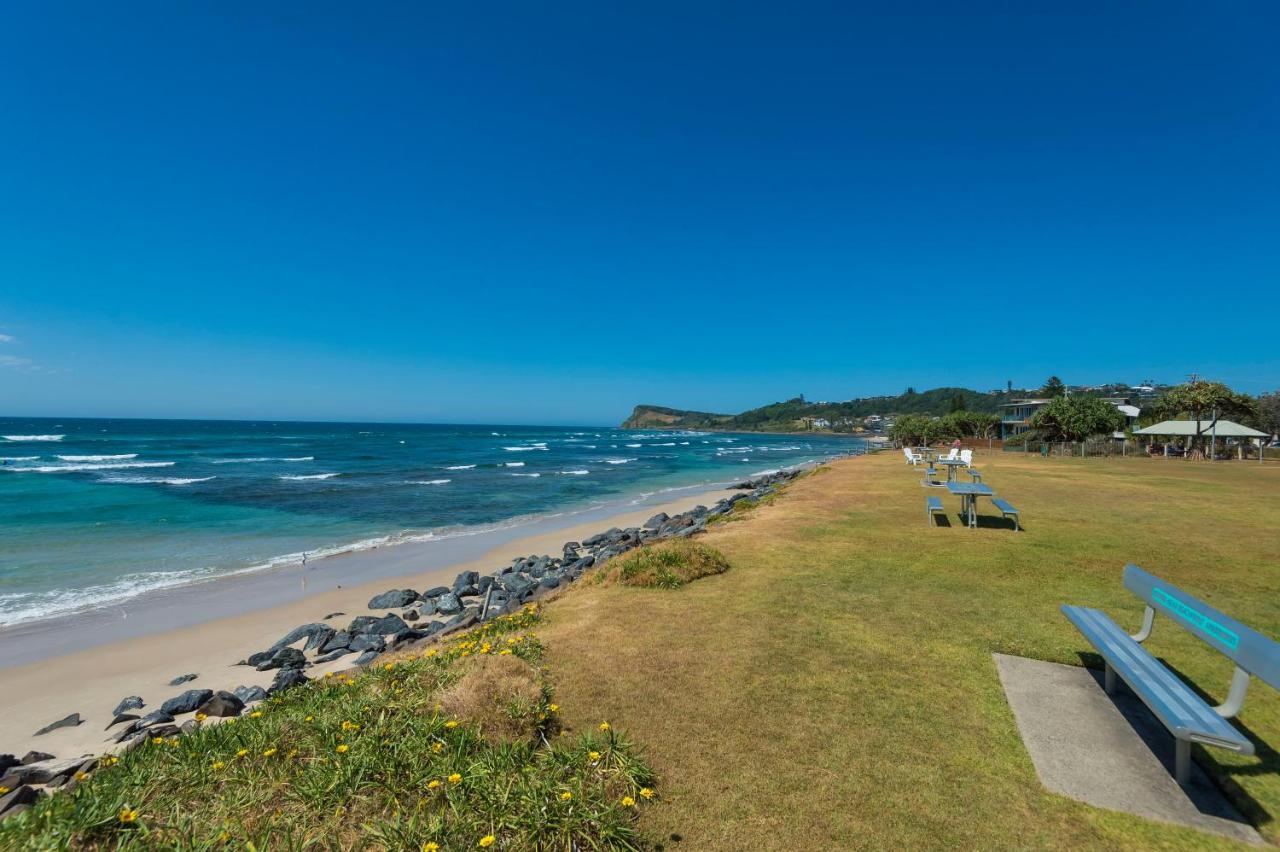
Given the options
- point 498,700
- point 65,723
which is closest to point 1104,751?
point 498,700

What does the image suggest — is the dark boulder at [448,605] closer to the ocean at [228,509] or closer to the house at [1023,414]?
the ocean at [228,509]

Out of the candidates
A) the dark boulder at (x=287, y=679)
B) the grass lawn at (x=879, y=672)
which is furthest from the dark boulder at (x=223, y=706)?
the grass lawn at (x=879, y=672)

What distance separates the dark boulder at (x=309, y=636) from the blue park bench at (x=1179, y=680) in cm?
957

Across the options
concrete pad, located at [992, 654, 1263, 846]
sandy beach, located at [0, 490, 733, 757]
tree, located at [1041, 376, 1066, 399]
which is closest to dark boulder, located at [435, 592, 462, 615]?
sandy beach, located at [0, 490, 733, 757]

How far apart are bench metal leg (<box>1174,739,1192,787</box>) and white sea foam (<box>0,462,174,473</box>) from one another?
162 ft

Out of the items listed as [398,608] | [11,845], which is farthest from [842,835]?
[398,608]

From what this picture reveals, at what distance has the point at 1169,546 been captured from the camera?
370 inches

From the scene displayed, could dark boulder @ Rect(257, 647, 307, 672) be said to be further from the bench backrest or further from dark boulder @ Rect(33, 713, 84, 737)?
the bench backrest

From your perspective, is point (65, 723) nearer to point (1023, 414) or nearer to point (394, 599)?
point (394, 599)

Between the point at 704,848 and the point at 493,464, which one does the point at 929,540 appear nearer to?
the point at 704,848

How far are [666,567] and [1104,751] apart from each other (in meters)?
5.02

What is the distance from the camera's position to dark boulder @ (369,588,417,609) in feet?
34.5

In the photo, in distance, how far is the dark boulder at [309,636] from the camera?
28.3 ft

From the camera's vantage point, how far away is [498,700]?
3994mm
